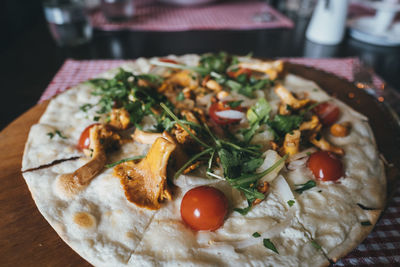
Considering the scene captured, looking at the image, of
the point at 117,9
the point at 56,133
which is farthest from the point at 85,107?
the point at 117,9

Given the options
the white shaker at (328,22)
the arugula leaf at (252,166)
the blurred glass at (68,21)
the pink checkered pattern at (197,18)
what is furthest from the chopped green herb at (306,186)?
the pink checkered pattern at (197,18)

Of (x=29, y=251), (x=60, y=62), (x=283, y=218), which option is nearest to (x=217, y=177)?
(x=283, y=218)

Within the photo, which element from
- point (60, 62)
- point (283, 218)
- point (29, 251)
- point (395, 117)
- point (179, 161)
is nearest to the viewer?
point (29, 251)

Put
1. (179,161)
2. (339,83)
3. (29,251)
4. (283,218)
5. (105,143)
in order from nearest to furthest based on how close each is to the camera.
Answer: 1. (29,251)
2. (283,218)
3. (179,161)
4. (105,143)
5. (339,83)

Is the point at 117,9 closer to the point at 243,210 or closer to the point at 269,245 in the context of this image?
the point at 243,210

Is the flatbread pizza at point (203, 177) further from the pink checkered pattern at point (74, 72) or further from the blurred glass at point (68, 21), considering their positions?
the blurred glass at point (68, 21)

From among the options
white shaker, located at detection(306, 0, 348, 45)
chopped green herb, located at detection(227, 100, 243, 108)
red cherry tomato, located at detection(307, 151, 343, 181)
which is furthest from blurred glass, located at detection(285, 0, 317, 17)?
red cherry tomato, located at detection(307, 151, 343, 181)

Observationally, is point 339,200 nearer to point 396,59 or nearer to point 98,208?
point 98,208
